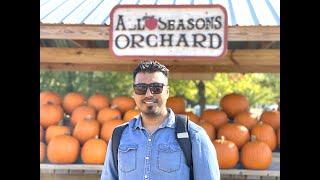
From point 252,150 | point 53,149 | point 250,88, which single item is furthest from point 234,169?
point 250,88

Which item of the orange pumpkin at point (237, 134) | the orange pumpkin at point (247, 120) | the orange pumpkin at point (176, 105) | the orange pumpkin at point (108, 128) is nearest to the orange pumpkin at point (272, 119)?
the orange pumpkin at point (247, 120)

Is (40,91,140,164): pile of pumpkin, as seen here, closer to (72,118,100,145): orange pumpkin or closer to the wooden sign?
(72,118,100,145): orange pumpkin

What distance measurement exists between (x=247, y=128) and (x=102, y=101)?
5.90 ft

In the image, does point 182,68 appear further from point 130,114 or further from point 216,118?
point 130,114

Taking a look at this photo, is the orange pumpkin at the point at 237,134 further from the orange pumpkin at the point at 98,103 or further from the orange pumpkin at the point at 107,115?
the orange pumpkin at the point at 98,103

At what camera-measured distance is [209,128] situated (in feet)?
13.2

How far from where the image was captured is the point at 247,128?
4.20m

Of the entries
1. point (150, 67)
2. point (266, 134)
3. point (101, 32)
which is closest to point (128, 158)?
point (150, 67)

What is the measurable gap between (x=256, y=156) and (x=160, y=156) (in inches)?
79.7

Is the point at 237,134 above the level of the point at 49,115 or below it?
below

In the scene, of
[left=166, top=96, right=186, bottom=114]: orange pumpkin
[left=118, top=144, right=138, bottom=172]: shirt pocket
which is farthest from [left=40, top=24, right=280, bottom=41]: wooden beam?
Result: [left=166, top=96, right=186, bottom=114]: orange pumpkin

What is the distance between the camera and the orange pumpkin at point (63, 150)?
3.89 metres

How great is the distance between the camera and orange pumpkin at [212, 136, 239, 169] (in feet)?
12.2
